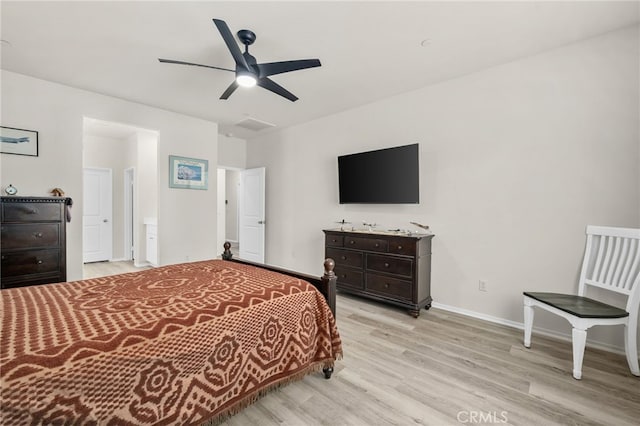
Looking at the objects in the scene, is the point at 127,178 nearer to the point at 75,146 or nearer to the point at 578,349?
the point at 75,146

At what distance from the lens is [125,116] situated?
406 centimetres

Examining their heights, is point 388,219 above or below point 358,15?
below

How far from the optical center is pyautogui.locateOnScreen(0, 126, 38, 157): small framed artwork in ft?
10.4

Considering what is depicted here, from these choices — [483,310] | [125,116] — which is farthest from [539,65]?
[125,116]

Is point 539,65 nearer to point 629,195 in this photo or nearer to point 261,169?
point 629,195

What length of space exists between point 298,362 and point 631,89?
11.5ft

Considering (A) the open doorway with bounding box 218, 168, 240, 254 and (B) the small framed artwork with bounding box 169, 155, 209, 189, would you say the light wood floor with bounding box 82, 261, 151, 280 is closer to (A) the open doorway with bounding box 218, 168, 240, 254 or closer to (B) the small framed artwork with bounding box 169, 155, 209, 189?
(B) the small framed artwork with bounding box 169, 155, 209, 189

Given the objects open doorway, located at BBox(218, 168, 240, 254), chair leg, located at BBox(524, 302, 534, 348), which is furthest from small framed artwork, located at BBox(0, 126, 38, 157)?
chair leg, located at BBox(524, 302, 534, 348)

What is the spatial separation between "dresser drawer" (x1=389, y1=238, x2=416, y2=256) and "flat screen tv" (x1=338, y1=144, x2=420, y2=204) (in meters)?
0.56

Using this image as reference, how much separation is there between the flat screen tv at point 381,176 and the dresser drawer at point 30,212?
136 inches

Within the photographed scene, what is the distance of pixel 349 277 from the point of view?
12.3 feet

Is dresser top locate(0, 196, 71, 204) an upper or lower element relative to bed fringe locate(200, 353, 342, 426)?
upper

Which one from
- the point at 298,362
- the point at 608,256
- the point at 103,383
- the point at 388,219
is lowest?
the point at 298,362

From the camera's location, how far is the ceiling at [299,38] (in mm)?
2188
